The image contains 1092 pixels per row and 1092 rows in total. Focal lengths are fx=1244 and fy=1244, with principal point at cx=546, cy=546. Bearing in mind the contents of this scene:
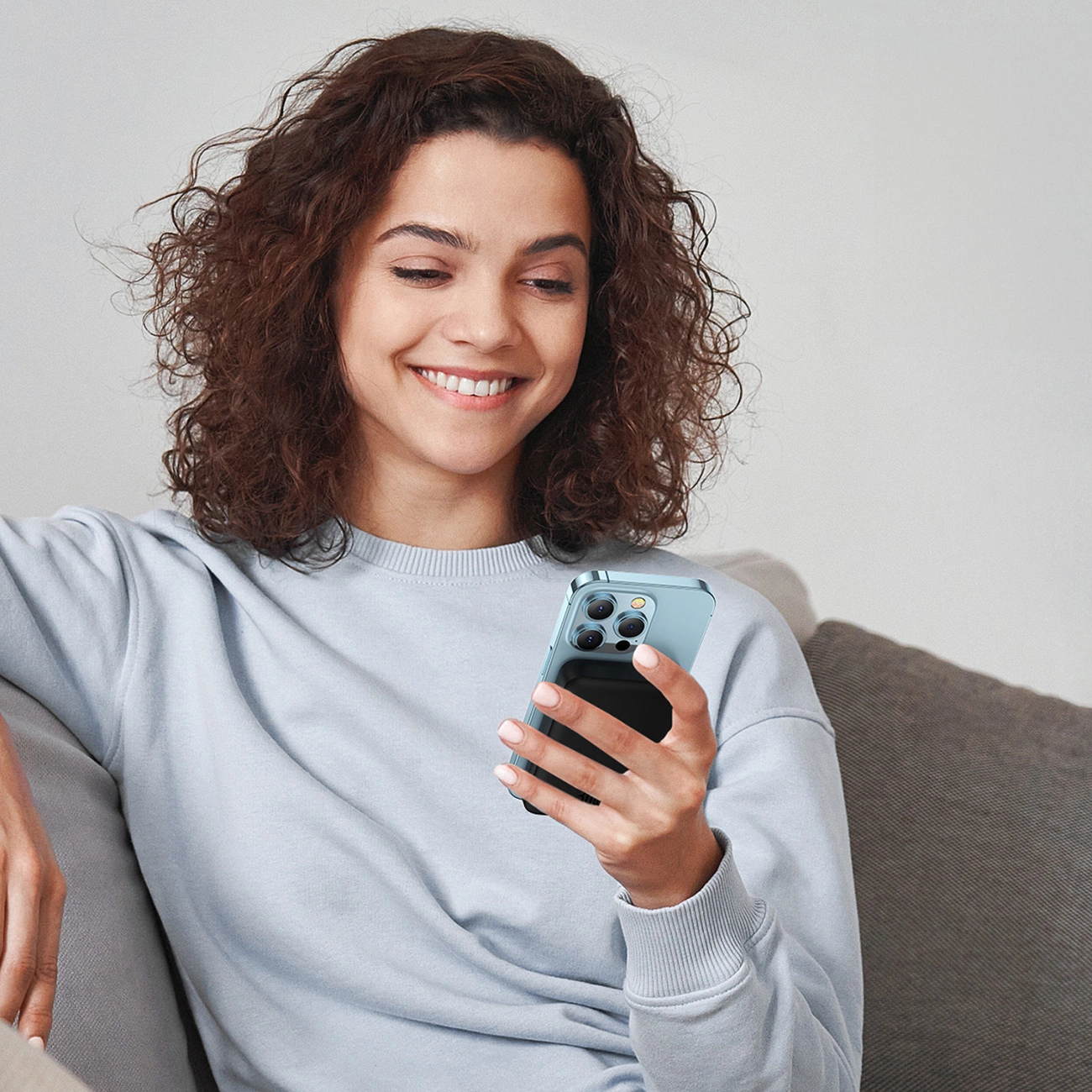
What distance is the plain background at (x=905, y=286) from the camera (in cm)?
251

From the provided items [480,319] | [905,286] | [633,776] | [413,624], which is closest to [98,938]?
[413,624]

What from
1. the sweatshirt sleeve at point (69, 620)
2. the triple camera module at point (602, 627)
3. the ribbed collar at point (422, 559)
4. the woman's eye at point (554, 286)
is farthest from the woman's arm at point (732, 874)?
the sweatshirt sleeve at point (69, 620)

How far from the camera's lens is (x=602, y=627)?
2.88 feet

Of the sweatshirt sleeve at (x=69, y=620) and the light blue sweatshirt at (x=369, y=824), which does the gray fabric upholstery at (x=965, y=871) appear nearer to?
the light blue sweatshirt at (x=369, y=824)

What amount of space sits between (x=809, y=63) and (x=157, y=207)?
135cm

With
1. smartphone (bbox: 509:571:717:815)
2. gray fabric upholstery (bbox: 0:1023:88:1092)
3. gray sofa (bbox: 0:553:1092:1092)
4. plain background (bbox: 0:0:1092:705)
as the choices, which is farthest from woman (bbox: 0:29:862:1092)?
plain background (bbox: 0:0:1092:705)

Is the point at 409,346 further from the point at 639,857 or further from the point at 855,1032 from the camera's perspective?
the point at 855,1032

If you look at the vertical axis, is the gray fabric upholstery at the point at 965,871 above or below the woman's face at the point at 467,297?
below

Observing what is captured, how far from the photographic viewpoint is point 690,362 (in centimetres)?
145

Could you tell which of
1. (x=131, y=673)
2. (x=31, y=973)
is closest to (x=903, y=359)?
(x=131, y=673)

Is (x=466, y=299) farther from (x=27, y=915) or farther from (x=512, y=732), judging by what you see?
(x=27, y=915)

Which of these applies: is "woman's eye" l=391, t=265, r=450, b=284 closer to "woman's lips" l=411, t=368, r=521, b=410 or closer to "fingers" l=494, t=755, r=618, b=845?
"woman's lips" l=411, t=368, r=521, b=410

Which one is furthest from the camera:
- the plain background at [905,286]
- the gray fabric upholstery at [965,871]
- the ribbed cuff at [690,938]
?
the plain background at [905,286]

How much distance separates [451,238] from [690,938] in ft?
2.10
